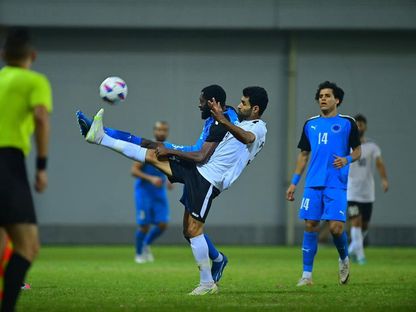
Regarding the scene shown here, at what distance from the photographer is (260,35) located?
24.5 m

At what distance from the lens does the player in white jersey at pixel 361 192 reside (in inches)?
674

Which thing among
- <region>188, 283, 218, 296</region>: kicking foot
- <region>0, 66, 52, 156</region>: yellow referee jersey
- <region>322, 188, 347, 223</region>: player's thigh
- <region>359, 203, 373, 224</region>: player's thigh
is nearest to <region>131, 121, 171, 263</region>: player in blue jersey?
<region>359, 203, 373, 224</region>: player's thigh

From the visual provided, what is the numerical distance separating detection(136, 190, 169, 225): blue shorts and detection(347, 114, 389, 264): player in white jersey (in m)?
3.21

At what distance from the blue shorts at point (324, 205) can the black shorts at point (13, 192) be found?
526cm

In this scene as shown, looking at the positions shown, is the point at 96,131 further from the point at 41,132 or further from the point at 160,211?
the point at 160,211

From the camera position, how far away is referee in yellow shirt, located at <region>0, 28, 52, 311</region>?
23.4 feet

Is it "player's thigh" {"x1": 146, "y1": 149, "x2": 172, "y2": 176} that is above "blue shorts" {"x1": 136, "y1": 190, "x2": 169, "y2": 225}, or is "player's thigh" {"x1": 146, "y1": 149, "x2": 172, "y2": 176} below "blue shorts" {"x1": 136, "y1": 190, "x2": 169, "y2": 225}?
above

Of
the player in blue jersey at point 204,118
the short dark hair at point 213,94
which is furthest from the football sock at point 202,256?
the short dark hair at point 213,94

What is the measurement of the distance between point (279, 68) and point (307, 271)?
13.1 meters

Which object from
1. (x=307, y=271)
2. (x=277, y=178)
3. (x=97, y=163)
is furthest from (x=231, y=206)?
(x=307, y=271)

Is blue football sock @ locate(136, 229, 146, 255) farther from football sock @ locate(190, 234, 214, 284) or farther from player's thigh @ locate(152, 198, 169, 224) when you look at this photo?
football sock @ locate(190, 234, 214, 284)

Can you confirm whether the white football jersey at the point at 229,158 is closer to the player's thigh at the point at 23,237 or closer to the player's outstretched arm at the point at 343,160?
the player's outstretched arm at the point at 343,160

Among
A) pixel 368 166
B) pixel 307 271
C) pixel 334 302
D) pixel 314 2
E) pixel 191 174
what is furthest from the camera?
pixel 314 2

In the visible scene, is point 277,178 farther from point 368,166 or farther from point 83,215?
point 368,166
